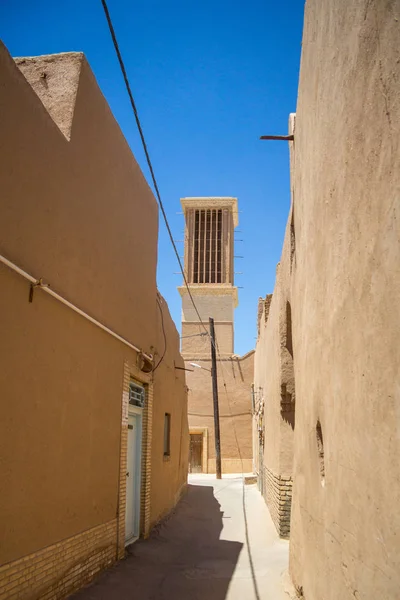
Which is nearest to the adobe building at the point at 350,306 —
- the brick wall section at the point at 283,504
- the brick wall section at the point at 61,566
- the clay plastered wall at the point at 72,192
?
the brick wall section at the point at 61,566

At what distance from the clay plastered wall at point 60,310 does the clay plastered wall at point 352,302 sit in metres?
2.55

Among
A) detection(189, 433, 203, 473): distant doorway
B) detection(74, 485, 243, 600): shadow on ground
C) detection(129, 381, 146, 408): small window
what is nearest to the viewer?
detection(74, 485, 243, 600): shadow on ground

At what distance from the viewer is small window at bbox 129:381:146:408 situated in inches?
343

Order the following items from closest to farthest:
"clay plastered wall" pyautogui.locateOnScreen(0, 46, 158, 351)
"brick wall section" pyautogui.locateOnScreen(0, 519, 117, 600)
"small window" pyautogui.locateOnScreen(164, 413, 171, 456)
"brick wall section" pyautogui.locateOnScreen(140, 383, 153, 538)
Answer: "brick wall section" pyautogui.locateOnScreen(0, 519, 117, 600), "clay plastered wall" pyautogui.locateOnScreen(0, 46, 158, 351), "brick wall section" pyautogui.locateOnScreen(140, 383, 153, 538), "small window" pyautogui.locateOnScreen(164, 413, 171, 456)

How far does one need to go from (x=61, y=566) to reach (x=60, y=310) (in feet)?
8.57

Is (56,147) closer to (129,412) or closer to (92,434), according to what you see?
(92,434)

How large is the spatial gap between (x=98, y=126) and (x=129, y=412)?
449cm

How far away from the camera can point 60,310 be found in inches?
221

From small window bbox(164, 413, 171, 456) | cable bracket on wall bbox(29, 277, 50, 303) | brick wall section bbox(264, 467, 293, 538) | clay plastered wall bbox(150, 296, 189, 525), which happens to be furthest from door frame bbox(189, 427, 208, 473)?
cable bracket on wall bbox(29, 277, 50, 303)

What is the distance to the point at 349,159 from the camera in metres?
3.44

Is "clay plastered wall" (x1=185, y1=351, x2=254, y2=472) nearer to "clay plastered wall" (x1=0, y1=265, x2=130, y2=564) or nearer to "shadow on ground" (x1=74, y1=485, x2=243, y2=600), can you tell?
"shadow on ground" (x1=74, y1=485, x2=243, y2=600)

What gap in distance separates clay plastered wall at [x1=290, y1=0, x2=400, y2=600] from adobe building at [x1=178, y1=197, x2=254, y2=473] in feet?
62.3

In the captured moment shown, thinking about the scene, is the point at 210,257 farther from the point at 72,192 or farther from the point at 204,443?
the point at 72,192

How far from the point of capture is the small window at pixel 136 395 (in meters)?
8.70
